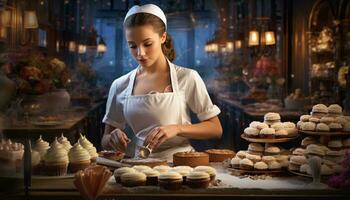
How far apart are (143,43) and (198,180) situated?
3.26 feet

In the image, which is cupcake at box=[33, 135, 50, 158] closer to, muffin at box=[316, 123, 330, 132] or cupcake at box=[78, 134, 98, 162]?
cupcake at box=[78, 134, 98, 162]

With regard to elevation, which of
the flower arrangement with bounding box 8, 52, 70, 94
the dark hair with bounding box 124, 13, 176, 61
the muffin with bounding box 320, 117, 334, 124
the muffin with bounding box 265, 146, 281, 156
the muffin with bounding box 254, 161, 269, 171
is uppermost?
the dark hair with bounding box 124, 13, 176, 61

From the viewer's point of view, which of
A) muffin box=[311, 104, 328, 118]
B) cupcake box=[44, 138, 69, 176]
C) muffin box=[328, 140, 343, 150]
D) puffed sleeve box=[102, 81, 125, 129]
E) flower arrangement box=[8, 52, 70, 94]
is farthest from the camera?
flower arrangement box=[8, 52, 70, 94]

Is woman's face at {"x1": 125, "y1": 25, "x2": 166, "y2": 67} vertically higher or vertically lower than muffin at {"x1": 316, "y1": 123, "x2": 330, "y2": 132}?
higher

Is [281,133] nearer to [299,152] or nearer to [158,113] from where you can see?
[299,152]

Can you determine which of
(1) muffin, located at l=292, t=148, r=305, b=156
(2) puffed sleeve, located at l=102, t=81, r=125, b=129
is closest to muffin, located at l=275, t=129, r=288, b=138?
(1) muffin, located at l=292, t=148, r=305, b=156

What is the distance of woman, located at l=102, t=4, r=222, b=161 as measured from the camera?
323cm

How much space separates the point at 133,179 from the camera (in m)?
2.45

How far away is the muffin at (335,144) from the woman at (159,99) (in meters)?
0.78

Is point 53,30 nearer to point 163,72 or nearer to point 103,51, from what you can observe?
point 103,51

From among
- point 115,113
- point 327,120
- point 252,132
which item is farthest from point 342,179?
point 115,113

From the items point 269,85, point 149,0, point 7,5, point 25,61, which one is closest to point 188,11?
point 149,0

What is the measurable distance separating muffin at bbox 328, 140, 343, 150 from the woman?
778 millimetres

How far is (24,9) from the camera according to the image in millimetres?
8781
